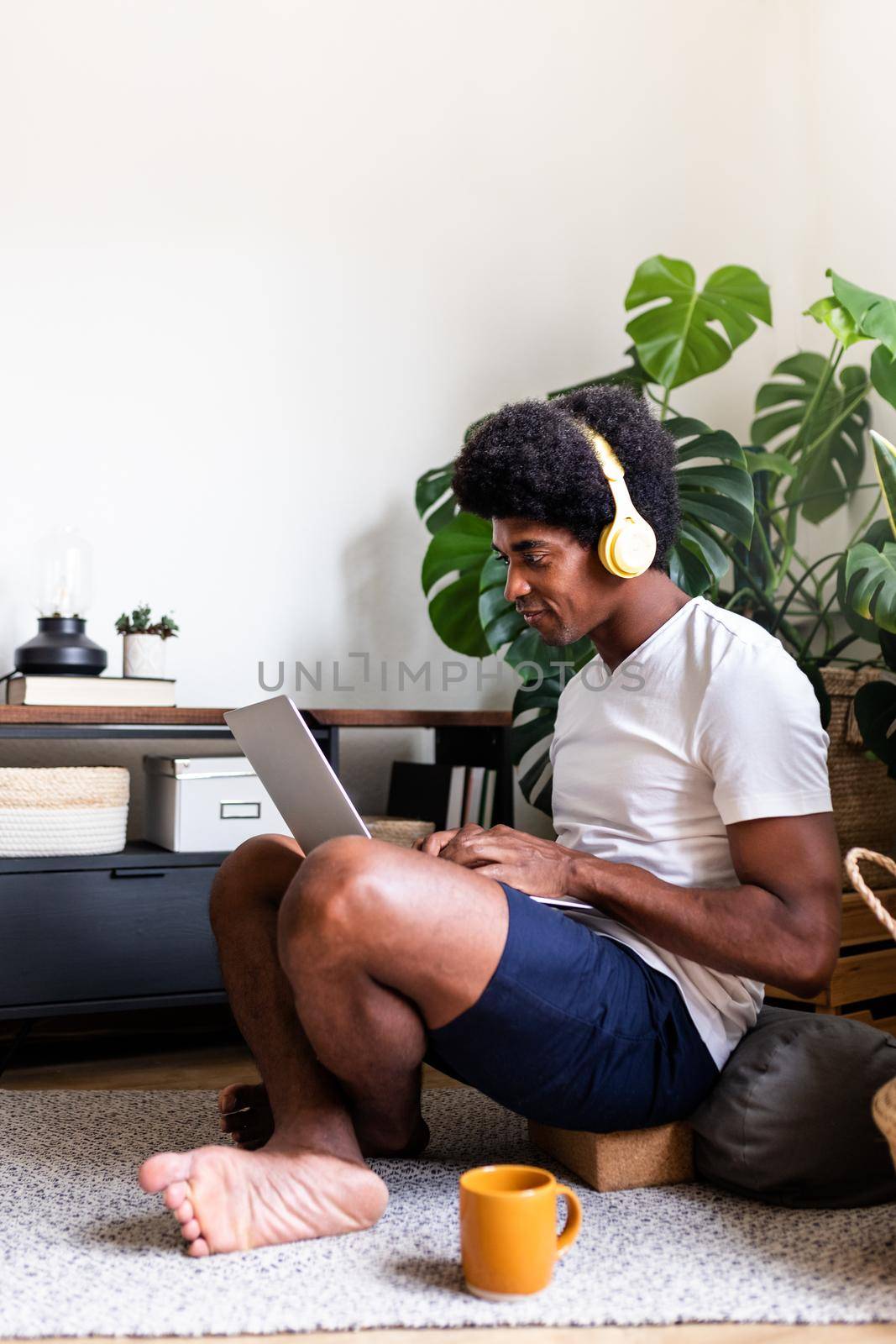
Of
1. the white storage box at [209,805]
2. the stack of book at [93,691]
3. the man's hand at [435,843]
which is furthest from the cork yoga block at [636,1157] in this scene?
the stack of book at [93,691]

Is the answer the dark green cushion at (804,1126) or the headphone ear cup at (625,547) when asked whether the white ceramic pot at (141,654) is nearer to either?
the headphone ear cup at (625,547)

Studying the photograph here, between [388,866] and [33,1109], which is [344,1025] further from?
[33,1109]

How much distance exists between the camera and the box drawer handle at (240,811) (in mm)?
2242

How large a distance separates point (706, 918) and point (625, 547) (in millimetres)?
456

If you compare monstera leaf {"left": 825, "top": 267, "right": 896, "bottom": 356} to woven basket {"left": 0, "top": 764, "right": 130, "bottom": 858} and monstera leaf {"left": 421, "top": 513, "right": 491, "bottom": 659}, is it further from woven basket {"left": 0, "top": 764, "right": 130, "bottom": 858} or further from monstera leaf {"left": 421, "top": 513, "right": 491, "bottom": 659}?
woven basket {"left": 0, "top": 764, "right": 130, "bottom": 858}

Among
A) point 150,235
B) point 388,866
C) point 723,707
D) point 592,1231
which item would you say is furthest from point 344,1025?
point 150,235

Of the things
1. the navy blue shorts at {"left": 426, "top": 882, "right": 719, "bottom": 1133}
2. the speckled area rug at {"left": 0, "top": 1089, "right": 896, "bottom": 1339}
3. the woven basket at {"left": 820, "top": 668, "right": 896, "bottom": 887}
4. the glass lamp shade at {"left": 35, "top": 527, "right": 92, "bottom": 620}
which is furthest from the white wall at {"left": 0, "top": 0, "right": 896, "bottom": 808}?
the navy blue shorts at {"left": 426, "top": 882, "right": 719, "bottom": 1133}

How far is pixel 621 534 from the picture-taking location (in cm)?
145

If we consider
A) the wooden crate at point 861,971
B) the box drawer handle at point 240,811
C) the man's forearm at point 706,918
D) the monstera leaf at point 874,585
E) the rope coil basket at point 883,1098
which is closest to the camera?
the rope coil basket at point 883,1098

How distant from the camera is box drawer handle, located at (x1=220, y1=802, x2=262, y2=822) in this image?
7.36 ft

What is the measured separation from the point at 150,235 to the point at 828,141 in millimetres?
1616

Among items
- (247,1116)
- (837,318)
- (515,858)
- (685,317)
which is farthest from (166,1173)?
(685,317)

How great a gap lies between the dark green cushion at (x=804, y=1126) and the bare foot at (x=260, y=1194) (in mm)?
415

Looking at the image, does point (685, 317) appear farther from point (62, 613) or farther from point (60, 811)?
point (60, 811)
